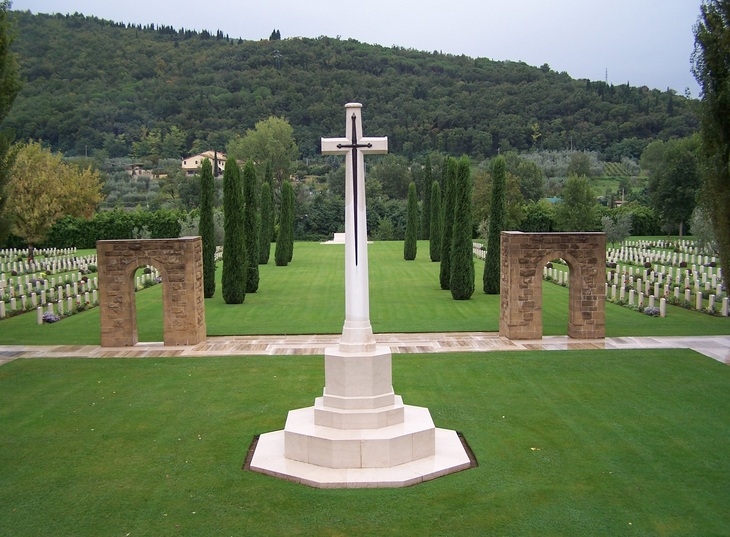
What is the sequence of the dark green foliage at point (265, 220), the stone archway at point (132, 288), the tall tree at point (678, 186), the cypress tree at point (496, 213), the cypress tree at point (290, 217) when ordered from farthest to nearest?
1. the tall tree at point (678, 186)
2. the cypress tree at point (290, 217)
3. the dark green foliage at point (265, 220)
4. the cypress tree at point (496, 213)
5. the stone archway at point (132, 288)

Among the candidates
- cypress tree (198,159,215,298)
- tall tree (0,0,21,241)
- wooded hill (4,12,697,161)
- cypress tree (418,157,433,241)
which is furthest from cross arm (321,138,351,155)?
wooded hill (4,12,697,161)

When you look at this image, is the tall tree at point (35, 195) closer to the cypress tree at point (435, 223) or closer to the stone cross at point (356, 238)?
the cypress tree at point (435, 223)

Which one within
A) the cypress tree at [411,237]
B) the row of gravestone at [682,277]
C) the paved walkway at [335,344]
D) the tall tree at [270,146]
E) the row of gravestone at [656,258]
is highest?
the tall tree at [270,146]

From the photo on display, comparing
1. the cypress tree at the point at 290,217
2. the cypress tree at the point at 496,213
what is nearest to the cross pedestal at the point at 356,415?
the cypress tree at the point at 496,213

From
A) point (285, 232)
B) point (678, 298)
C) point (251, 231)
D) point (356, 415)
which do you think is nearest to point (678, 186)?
point (285, 232)

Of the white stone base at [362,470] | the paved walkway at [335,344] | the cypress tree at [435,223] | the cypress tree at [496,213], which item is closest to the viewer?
the white stone base at [362,470]

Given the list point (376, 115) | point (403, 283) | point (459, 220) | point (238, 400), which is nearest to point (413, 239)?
point (403, 283)

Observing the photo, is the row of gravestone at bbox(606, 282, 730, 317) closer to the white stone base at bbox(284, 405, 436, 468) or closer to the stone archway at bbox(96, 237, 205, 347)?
the stone archway at bbox(96, 237, 205, 347)

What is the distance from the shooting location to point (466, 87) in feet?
348

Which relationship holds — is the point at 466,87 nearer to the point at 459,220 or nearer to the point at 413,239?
the point at 413,239

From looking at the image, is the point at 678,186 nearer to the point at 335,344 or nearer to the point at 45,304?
the point at 335,344

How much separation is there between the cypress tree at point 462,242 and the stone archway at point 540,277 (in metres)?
7.79

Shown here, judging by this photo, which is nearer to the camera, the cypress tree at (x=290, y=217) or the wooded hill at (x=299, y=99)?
the cypress tree at (x=290, y=217)

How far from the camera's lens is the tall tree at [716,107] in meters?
14.7
